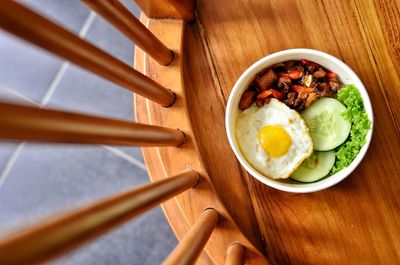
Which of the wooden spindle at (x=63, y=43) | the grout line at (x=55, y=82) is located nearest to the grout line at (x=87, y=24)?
the grout line at (x=55, y=82)

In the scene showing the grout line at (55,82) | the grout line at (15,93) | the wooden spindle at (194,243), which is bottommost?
the grout line at (15,93)

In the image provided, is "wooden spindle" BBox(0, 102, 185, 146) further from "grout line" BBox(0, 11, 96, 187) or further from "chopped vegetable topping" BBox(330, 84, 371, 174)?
"grout line" BBox(0, 11, 96, 187)

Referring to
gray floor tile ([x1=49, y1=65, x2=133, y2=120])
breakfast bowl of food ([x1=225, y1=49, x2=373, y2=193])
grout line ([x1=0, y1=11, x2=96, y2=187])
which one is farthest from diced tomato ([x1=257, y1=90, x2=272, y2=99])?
grout line ([x1=0, y1=11, x2=96, y2=187])

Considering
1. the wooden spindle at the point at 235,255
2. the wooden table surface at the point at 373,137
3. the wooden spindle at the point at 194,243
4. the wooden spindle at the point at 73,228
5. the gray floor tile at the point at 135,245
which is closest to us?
the wooden spindle at the point at 73,228

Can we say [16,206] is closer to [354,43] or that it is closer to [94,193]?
[94,193]

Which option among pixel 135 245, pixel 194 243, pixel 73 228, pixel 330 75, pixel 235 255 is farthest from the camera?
pixel 135 245

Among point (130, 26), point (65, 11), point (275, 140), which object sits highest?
point (130, 26)

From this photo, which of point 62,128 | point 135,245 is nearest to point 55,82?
point 135,245

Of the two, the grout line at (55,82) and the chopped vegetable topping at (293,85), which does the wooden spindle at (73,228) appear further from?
the grout line at (55,82)

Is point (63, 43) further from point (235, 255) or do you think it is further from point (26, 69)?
point (26, 69)
